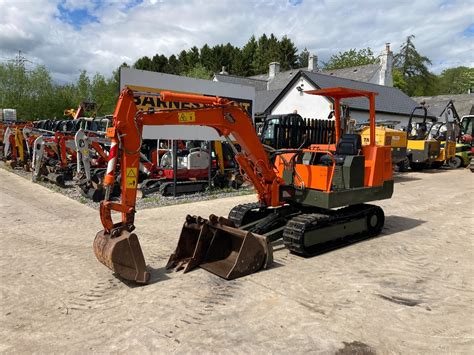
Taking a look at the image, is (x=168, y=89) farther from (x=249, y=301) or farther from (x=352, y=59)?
(x=352, y=59)

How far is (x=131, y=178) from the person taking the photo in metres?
4.75

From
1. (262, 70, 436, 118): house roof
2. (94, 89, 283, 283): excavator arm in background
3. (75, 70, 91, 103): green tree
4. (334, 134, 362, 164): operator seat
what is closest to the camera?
(94, 89, 283, 283): excavator arm in background

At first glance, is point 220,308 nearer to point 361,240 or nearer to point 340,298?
point 340,298

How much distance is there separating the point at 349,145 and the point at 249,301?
3.58 m

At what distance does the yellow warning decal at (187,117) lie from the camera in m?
5.10

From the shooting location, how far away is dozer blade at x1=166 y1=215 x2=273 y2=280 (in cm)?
506

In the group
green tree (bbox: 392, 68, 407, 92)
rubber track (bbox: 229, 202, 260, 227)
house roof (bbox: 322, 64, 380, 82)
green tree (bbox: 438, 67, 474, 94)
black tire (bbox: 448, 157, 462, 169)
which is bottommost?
rubber track (bbox: 229, 202, 260, 227)

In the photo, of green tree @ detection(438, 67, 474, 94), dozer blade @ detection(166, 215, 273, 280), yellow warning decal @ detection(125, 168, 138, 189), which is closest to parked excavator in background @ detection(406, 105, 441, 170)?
dozer blade @ detection(166, 215, 273, 280)

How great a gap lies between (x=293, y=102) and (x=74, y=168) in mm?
17510

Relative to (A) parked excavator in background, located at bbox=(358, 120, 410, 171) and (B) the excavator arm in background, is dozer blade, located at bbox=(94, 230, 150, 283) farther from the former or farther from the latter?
(A) parked excavator in background, located at bbox=(358, 120, 410, 171)

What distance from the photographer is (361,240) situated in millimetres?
6812

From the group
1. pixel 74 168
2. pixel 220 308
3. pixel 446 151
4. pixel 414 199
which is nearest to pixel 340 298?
pixel 220 308

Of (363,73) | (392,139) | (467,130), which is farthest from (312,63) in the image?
(392,139)

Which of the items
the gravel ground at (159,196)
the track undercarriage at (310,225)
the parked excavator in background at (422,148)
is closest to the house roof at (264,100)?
the parked excavator in background at (422,148)
